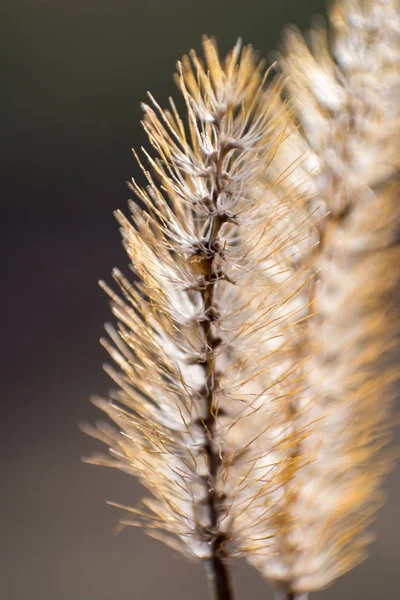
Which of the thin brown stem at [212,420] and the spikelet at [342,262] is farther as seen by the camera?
the spikelet at [342,262]

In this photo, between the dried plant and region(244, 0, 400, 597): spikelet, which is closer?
the dried plant

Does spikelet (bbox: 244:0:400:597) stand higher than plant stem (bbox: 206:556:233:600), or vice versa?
spikelet (bbox: 244:0:400:597)

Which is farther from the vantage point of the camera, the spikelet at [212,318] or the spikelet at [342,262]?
the spikelet at [342,262]

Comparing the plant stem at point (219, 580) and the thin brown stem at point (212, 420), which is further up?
the thin brown stem at point (212, 420)

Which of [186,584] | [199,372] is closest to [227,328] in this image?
[199,372]

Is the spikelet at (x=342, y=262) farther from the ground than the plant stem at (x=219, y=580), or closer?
farther from the ground

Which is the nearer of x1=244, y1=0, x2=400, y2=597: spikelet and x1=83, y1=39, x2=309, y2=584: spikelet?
x1=83, y1=39, x2=309, y2=584: spikelet

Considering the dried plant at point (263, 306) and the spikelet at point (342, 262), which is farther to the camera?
the spikelet at point (342, 262)
